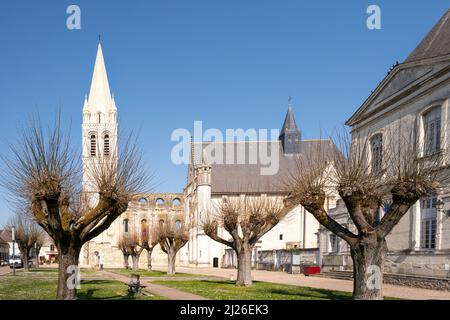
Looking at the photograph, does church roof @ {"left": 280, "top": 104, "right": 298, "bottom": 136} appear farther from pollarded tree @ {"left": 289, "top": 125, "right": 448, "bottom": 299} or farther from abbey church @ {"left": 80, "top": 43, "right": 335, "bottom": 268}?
pollarded tree @ {"left": 289, "top": 125, "right": 448, "bottom": 299}

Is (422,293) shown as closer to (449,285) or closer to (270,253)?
(449,285)

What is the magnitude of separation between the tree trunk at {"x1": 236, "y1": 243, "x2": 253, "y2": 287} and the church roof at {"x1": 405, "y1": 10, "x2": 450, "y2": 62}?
1432cm

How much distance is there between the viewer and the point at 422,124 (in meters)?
26.6

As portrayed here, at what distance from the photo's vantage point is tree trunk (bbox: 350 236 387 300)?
1505cm

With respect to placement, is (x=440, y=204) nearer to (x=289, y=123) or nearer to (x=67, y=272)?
(x=67, y=272)

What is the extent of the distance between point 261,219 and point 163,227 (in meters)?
19.3

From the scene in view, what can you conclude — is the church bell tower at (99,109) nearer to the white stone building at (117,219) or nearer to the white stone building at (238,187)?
the white stone building at (117,219)

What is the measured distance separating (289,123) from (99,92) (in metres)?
31.2

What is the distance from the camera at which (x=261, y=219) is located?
1054 inches

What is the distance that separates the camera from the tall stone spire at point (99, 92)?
76500mm

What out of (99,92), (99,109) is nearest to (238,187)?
(99,109)

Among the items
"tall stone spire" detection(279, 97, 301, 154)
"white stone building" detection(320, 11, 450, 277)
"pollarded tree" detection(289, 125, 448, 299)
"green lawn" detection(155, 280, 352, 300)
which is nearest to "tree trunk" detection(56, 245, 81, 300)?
"green lawn" detection(155, 280, 352, 300)
